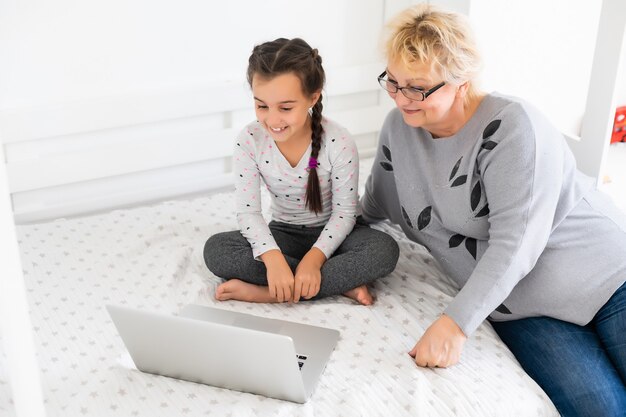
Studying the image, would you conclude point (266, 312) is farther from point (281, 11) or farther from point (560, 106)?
point (560, 106)

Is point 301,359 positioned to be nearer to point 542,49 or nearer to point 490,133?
point 490,133

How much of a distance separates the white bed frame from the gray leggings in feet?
1.67

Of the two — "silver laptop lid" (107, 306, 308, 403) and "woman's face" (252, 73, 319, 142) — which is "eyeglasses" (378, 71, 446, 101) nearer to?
A: "woman's face" (252, 73, 319, 142)

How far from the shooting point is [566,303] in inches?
56.6

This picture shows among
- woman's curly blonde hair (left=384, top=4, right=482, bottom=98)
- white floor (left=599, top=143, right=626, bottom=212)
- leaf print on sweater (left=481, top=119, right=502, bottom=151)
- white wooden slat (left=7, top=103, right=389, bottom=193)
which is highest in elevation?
woman's curly blonde hair (left=384, top=4, right=482, bottom=98)

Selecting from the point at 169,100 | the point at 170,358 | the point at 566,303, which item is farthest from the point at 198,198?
the point at 566,303

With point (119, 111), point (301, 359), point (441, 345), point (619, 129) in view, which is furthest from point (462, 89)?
point (619, 129)

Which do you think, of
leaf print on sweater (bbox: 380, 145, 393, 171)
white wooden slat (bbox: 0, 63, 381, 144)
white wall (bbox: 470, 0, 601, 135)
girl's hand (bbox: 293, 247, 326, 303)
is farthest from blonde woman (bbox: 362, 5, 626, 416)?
white wooden slat (bbox: 0, 63, 381, 144)

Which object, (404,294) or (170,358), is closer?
(170,358)

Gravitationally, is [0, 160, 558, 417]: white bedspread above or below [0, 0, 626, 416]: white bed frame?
below

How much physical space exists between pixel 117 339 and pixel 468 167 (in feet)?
2.39

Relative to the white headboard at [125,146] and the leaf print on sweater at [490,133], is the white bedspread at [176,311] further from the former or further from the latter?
the leaf print on sweater at [490,133]

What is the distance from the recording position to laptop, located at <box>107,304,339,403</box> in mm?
1229

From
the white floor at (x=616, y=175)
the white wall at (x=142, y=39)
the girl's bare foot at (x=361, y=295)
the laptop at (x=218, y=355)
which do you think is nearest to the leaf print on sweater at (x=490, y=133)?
the girl's bare foot at (x=361, y=295)
